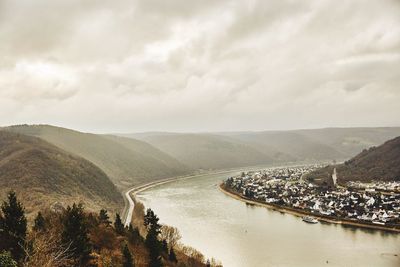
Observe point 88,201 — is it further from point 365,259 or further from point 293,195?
point 365,259

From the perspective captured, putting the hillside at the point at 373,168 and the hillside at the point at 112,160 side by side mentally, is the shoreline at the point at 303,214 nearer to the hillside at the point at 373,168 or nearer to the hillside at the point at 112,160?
the hillside at the point at 373,168

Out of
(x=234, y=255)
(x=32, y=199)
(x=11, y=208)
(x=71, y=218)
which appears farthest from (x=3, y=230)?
(x=32, y=199)

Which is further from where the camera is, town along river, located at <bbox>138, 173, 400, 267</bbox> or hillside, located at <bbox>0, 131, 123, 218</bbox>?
hillside, located at <bbox>0, 131, 123, 218</bbox>

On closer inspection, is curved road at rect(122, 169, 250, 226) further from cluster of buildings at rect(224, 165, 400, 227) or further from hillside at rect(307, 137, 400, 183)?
hillside at rect(307, 137, 400, 183)

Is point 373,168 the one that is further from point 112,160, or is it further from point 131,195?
point 112,160

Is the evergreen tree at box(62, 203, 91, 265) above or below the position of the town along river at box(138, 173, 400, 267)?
above

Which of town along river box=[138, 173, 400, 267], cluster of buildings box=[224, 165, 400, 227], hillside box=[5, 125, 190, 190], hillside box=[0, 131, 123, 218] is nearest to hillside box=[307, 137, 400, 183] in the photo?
cluster of buildings box=[224, 165, 400, 227]

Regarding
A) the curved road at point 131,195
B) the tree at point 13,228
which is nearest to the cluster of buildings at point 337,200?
the curved road at point 131,195
